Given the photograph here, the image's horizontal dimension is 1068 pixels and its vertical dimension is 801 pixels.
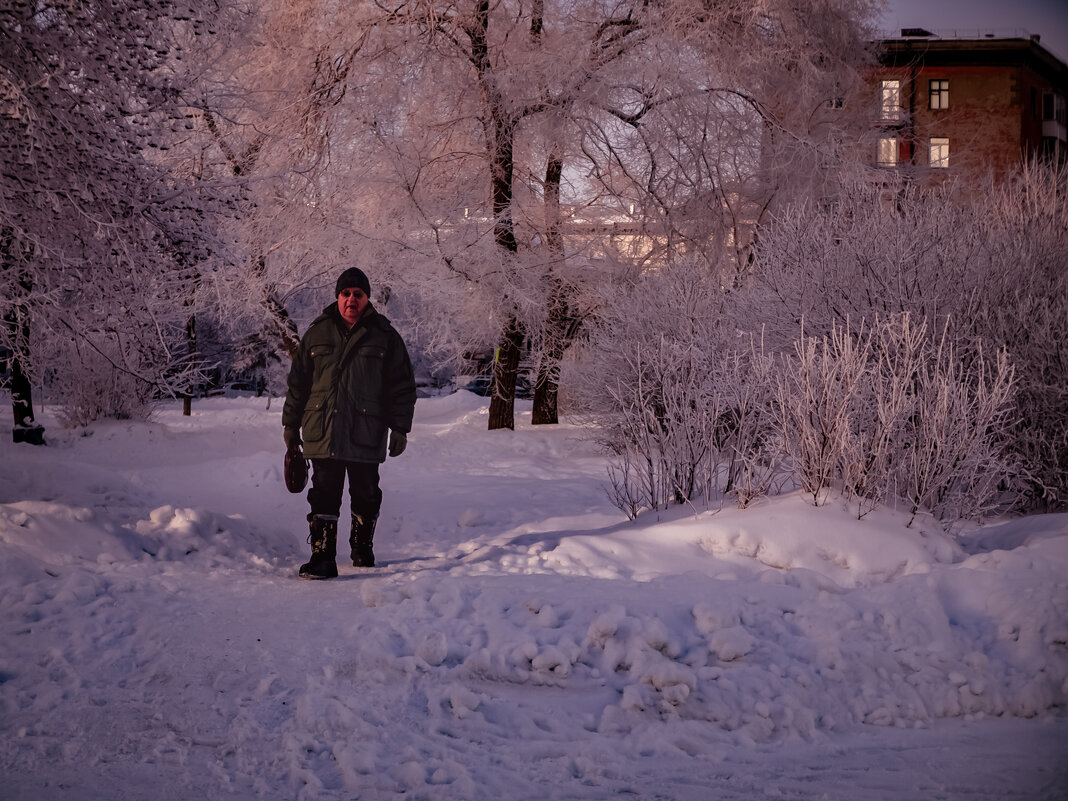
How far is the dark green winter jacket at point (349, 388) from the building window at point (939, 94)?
39.4 meters

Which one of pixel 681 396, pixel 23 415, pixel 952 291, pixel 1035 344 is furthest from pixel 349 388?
pixel 23 415

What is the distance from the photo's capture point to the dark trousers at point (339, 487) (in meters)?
6.29

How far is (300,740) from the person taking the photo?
3.45 m

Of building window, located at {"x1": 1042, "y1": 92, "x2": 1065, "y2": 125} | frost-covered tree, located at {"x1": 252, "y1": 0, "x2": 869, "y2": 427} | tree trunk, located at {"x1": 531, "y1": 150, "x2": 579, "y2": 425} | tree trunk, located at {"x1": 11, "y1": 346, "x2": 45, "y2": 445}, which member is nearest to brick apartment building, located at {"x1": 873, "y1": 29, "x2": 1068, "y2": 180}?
building window, located at {"x1": 1042, "y1": 92, "x2": 1065, "y2": 125}

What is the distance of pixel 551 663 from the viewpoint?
4211 mm

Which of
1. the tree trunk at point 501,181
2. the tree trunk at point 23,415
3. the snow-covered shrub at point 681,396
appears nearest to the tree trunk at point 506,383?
the tree trunk at point 501,181

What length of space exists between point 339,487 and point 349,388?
0.72 m

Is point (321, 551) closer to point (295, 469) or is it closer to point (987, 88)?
point (295, 469)

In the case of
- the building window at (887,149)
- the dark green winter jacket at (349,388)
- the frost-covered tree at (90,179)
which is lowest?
the dark green winter jacket at (349,388)

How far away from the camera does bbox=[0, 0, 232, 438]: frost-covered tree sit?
262 inches

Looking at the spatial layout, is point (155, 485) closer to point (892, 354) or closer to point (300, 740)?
point (300, 740)

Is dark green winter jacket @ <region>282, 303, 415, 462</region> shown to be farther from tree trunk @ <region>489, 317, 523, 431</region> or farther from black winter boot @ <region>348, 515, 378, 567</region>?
tree trunk @ <region>489, 317, 523, 431</region>

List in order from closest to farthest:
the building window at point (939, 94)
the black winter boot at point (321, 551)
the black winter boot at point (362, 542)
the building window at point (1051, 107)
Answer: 1. the black winter boot at point (321, 551)
2. the black winter boot at point (362, 542)
3. the building window at point (939, 94)
4. the building window at point (1051, 107)

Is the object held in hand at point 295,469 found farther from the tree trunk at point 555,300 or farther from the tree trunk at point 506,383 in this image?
the tree trunk at point 506,383
